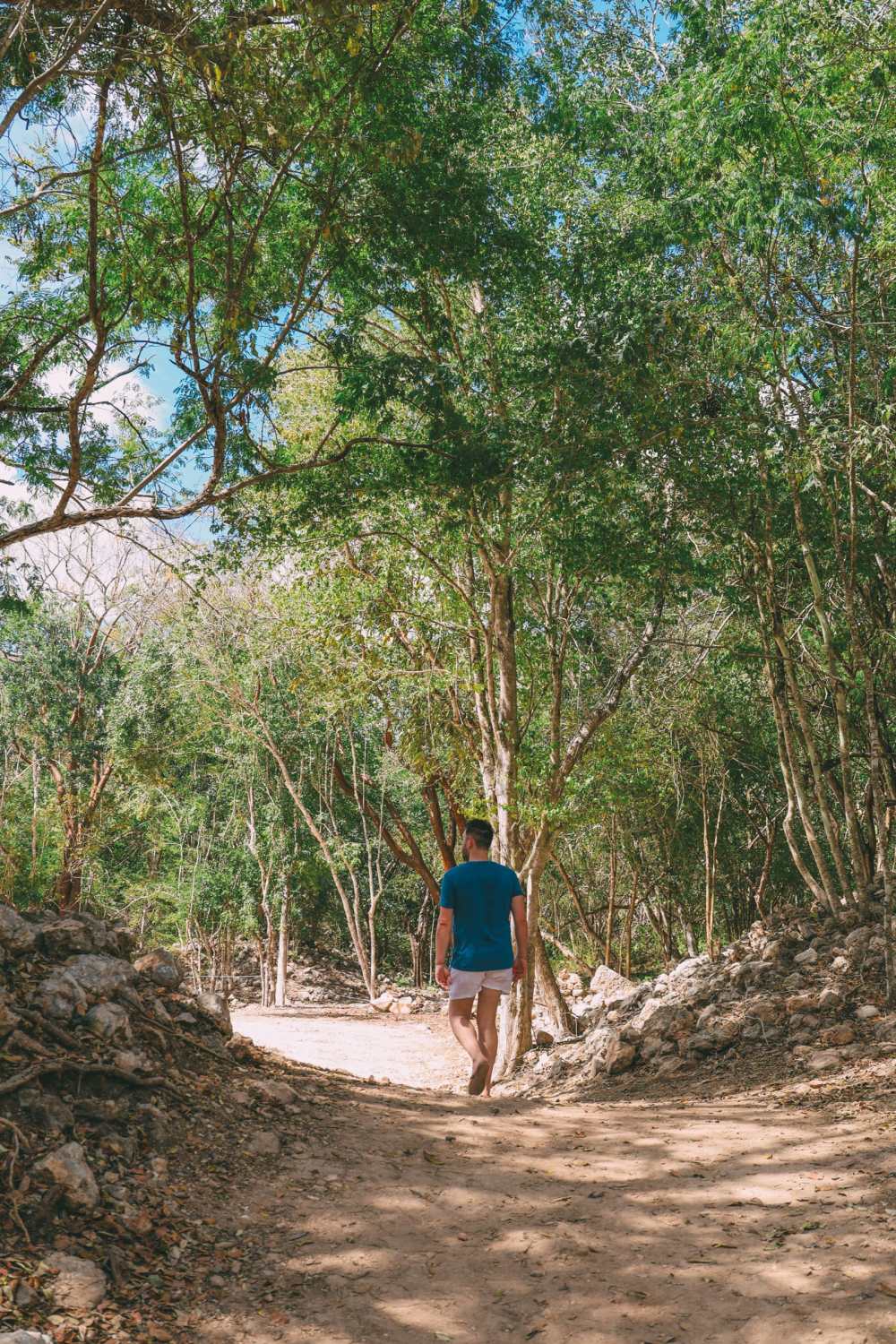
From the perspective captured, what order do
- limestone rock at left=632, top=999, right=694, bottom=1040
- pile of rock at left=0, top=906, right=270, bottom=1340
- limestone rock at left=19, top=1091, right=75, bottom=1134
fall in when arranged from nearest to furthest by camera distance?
pile of rock at left=0, top=906, right=270, bottom=1340 → limestone rock at left=19, top=1091, right=75, bottom=1134 → limestone rock at left=632, top=999, right=694, bottom=1040

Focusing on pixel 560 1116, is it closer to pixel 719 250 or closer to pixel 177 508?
pixel 177 508

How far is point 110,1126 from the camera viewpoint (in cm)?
414

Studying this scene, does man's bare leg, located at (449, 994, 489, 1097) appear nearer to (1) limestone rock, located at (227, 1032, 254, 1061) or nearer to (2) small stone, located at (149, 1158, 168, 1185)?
(1) limestone rock, located at (227, 1032, 254, 1061)

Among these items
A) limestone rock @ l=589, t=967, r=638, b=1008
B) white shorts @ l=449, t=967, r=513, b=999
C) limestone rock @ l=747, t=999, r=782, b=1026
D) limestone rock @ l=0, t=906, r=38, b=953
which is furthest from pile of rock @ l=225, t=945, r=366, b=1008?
limestone rock @ l=0, t=906, r=38, b=953

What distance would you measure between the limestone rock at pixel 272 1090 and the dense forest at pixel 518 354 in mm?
3524

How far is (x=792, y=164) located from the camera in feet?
22.4

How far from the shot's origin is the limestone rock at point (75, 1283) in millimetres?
3047

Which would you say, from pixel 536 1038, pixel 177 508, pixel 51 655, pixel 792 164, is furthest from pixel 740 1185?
pixel 51 655

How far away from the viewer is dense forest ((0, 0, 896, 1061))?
250 inches

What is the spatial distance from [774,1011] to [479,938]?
287cm

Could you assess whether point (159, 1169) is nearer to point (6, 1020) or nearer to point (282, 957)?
point (6, 1020)

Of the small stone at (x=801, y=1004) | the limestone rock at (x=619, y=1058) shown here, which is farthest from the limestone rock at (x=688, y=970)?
the small stone at (x=801, y=1004)

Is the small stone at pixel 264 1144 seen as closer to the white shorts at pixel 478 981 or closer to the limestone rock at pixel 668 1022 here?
the white shorts at pixel 478 981

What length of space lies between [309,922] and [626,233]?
27153 mm
